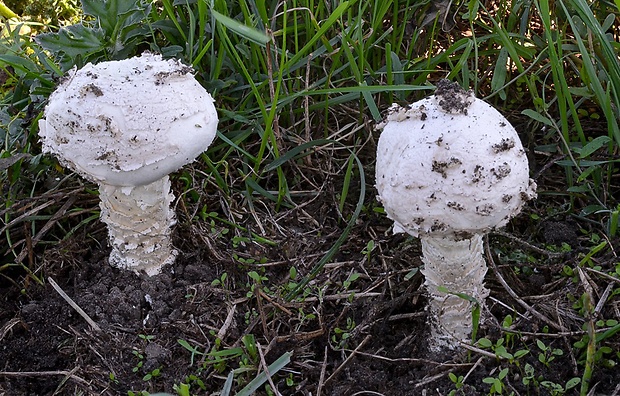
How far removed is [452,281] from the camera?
2088mm

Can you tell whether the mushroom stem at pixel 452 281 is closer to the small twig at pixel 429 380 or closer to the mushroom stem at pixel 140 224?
the small twig at pixel 429 380

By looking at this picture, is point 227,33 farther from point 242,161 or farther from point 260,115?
point 242,161

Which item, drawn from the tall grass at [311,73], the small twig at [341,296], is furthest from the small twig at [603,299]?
the small twig at [341,296]

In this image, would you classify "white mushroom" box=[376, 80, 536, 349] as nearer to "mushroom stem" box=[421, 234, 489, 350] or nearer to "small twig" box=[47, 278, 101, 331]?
"mushroom stem" box=[421, 234, 489, 350]

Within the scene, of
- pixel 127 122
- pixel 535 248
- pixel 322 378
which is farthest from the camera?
pixel 535 248

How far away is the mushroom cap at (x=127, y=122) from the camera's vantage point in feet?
6.42

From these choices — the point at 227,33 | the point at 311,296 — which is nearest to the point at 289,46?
the point at 227,33

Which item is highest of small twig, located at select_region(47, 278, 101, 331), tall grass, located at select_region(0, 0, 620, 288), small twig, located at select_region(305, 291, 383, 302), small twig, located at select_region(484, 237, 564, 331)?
tall grass, located at select_region(0, 0, 620, 288)

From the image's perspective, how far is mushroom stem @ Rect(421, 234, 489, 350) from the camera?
200 centimetres

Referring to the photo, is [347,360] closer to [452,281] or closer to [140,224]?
[452,281]

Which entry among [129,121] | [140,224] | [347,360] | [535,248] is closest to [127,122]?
[129,121]

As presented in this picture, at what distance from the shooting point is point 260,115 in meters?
2.72

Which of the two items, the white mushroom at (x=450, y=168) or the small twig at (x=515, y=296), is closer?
the white mushroom at (x=450, y=168)

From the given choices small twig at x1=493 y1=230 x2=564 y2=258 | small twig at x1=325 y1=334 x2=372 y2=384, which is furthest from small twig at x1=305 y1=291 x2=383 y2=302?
small twig at x1=493 y1=230 x2=564 y2=258
